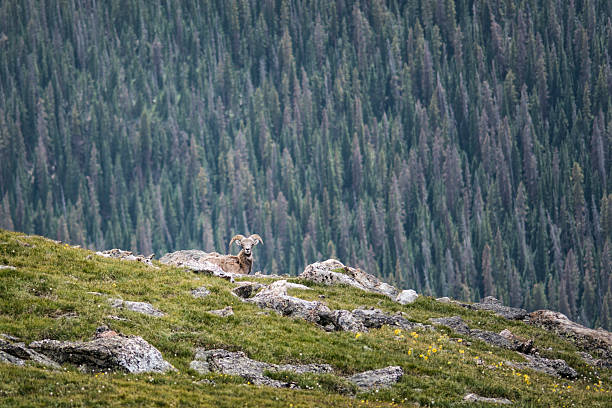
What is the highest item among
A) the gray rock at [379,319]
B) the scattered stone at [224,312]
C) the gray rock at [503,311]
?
the scattered stone at [224,312]

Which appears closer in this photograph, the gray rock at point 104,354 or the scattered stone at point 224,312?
the gray rock at point 104,354

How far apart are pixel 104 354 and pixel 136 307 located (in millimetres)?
6472

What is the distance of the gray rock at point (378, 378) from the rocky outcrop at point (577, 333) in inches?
781

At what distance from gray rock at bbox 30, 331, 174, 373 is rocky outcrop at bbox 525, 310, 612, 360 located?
91.7ft

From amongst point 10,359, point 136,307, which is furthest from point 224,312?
point 10,359

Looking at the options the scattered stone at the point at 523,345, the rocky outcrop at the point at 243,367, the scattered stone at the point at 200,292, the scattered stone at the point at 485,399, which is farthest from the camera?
the scattered stone at the point at 523,345

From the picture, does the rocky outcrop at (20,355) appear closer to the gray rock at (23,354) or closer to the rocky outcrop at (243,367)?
the gray rock at (23,354)

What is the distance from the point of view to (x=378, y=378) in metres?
29.7

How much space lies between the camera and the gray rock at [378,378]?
95.6ft

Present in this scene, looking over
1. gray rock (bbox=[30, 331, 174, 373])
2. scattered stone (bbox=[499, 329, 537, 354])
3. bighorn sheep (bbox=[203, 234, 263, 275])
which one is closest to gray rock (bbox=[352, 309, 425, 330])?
scattered stone (bbox=[499, 329, 537, 354])

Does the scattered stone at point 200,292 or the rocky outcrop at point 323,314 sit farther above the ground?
the scattered stone at point 200,292

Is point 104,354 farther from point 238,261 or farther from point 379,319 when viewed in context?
point 238,261

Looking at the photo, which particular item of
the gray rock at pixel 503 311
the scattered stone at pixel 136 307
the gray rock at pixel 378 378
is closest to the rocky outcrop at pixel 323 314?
the gray rock at pixel 378 378

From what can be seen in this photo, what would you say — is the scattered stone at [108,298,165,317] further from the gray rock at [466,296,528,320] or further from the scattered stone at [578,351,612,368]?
the gray rock at [466,296,528,320]
